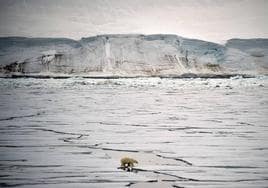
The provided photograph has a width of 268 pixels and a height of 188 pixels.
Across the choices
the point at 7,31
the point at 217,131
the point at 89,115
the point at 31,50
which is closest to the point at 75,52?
the point at 31,50

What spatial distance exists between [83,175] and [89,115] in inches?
133

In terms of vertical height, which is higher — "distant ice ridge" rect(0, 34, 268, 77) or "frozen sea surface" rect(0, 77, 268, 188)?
"distant ice ridge" rect(0, 34, 268, 77)

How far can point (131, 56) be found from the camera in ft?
101

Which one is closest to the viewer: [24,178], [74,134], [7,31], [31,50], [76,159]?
[24,178]

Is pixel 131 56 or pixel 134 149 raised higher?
pixel 131 56

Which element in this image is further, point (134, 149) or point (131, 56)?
point (131, 56)

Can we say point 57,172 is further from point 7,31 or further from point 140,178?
point 7,31

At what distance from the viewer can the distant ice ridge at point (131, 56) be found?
24656mm

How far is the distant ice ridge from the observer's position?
24.7 meters

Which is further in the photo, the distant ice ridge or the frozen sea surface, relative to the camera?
the distant ice ridge

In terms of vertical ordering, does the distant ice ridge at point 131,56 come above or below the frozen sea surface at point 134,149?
above

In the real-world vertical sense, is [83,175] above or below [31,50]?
below

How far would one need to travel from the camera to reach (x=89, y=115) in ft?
19.2

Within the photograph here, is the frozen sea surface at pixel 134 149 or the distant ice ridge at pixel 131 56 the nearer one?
the frozen sea surface at pixel 134 149
